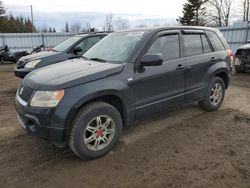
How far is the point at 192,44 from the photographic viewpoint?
15.7 feet

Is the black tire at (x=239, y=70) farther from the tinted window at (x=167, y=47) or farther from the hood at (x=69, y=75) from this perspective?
the hood at (x=69, y=75)

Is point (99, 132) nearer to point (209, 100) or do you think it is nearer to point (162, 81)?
point (162, 81)

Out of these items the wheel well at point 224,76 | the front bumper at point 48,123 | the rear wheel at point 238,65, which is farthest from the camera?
the rear wheel at point 238,65

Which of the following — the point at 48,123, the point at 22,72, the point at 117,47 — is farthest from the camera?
the point at 22,72

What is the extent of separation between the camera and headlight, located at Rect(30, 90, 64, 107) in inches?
124

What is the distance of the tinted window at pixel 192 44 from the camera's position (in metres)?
4.65

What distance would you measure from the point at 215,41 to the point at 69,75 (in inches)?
134

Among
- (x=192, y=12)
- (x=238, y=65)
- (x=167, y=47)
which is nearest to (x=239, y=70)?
(x=238, y=65)

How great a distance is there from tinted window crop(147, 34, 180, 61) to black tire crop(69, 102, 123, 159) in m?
1.26

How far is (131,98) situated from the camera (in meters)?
3.78

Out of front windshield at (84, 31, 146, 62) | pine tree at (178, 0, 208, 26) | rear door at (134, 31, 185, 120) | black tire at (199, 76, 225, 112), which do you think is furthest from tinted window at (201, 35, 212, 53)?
pine tree at (178, 0, 208, 26)

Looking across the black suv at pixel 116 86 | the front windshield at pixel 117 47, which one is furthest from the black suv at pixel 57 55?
the black suv at pixel 116 86

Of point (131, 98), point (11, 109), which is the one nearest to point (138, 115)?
point (131, 98)

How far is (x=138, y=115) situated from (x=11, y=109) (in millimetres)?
3543
